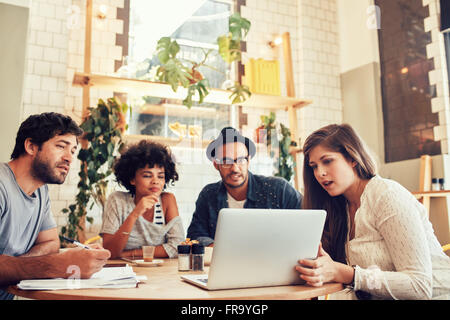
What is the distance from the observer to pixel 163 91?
331 centimetres

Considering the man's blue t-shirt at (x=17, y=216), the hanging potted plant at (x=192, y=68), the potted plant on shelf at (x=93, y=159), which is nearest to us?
the man's blue t-shirt at (x=17, y=216)

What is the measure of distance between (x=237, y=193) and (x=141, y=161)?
1.92 feet

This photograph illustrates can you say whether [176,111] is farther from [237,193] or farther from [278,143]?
[237,193]

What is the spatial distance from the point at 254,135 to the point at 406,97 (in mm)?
1404

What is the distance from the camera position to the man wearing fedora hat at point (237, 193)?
2.20 meters

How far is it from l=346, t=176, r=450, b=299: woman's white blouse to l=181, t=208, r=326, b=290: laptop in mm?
272

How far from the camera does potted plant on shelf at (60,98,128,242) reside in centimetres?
280

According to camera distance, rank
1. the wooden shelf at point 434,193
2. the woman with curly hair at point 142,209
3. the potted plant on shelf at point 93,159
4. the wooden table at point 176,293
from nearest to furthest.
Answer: the wooden table at point 176,293, the woman with curly hair at point 142,209, the wooden shelf at point 434,193, the potted plant on shelf at point 93,159

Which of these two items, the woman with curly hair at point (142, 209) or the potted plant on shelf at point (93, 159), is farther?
the potted plant on shelf at point (93, 159)

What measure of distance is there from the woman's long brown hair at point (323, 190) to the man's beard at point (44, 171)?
1011mm

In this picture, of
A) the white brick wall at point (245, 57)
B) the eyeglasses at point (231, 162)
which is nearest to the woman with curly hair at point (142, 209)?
the eyeglasses at point (231, 162)

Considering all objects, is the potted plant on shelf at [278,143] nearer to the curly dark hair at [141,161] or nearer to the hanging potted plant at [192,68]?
the hanging potted plant at [192,68]
